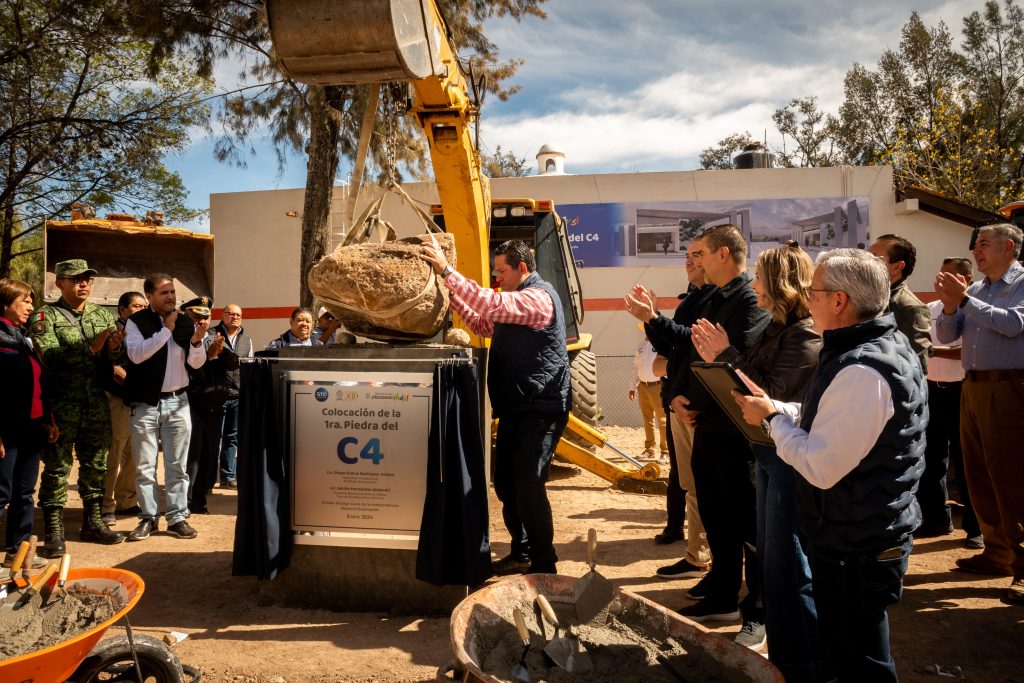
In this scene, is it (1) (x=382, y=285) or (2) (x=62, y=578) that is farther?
(1) (x=382, y=285)

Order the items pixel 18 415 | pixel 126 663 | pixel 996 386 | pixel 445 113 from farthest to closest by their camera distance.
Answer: pixel 445 113, pixel 18 415, pixel 996 386, pixel 126 663

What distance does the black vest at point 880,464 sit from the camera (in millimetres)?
2152

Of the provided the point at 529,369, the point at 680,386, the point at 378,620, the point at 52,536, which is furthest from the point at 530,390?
the point at 52,536

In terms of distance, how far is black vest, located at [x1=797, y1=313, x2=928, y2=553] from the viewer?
7.06 ft

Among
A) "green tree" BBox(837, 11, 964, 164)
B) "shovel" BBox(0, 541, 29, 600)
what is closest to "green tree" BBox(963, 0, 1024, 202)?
"green tree" BBox(837, 11, 964, 164)

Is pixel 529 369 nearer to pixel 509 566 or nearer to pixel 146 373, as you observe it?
pixel 509 566

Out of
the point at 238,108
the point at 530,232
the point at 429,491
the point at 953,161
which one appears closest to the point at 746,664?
the point at 429,491

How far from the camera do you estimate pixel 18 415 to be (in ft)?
14.6

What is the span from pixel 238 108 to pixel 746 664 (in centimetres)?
1112

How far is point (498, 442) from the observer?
4066 millimetres

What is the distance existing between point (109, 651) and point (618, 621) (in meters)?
1.86

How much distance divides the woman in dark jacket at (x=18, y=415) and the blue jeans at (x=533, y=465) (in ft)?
10.0

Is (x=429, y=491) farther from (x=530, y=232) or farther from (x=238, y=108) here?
(x=238, y=108)

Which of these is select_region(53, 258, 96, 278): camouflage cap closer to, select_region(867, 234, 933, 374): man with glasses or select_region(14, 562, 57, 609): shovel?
select_region(14, 562, 57, 609): shovel
